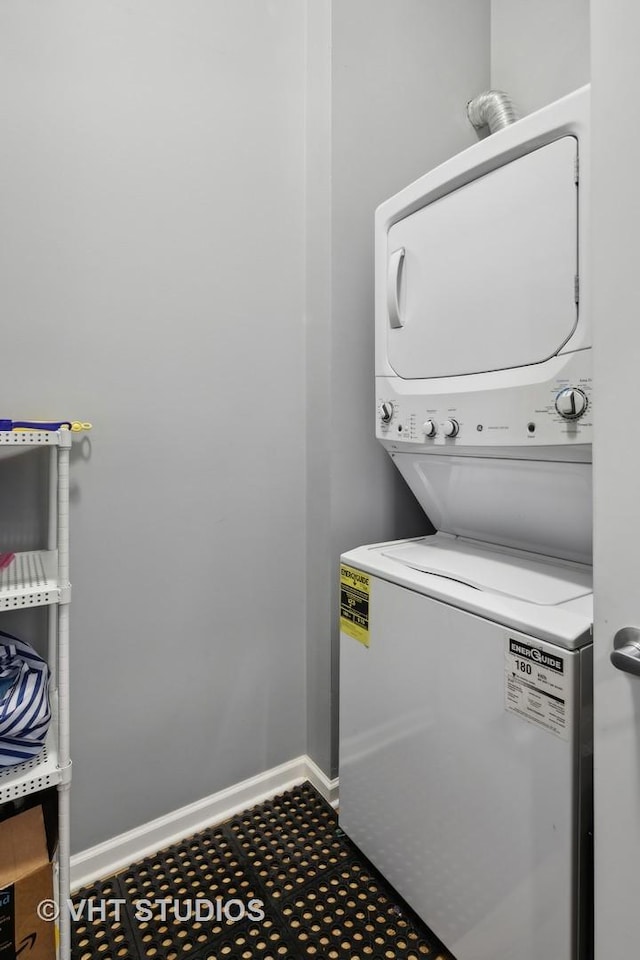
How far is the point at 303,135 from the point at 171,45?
46cm

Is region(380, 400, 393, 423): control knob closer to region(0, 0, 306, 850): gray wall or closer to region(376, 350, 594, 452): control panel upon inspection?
region(376, 350, 594, 452): control panel

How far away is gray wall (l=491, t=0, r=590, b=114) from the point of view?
1655 mm

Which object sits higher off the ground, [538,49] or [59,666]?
[538,49]

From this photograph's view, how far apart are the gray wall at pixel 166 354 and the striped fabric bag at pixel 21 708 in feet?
0.83

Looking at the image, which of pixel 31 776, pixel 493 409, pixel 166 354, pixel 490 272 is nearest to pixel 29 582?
pixel 31 776

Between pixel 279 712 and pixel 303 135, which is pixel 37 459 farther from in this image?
pixel 303 135

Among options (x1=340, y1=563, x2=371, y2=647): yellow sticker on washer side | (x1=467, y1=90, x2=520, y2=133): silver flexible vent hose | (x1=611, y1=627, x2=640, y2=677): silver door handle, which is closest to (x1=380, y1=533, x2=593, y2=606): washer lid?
(x1=340, y1=563, x2=371, y2=647): yellow sticker on washer side

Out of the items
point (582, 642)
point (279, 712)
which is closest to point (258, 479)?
point (279, 712)

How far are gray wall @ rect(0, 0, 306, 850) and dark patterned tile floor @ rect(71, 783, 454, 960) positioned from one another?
6.3 inches

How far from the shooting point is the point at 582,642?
86 centimetres

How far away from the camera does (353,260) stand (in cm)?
165

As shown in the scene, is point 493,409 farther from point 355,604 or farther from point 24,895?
point 24,895

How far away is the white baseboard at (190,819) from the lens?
1.40 m

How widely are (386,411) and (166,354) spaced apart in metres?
0.66
